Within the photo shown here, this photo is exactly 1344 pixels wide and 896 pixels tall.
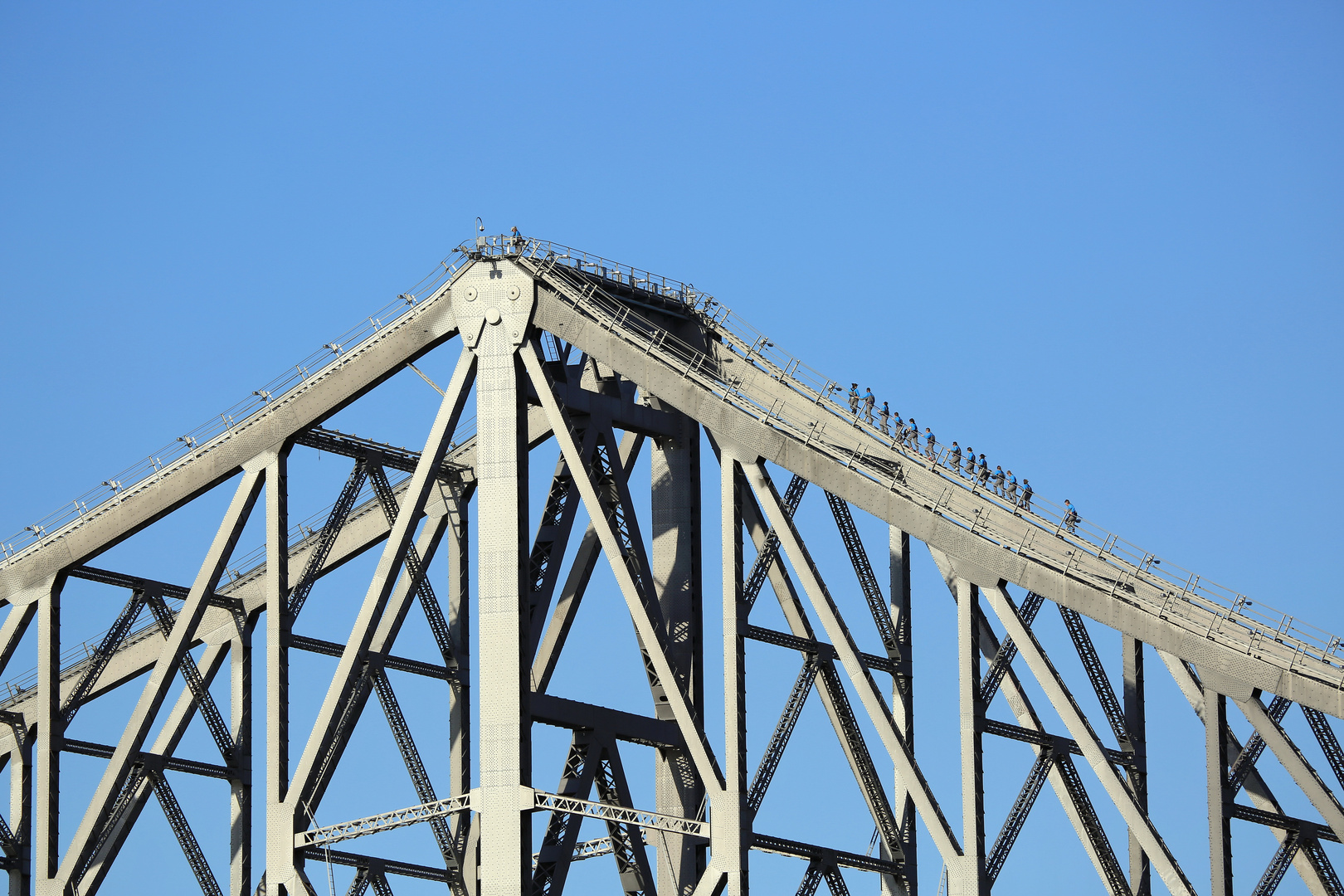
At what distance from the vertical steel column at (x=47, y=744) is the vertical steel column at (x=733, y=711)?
25.7 m

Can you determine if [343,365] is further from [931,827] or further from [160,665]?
[931,827]

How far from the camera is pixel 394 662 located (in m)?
82.6

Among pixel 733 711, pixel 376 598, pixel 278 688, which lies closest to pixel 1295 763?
pixel 733 711

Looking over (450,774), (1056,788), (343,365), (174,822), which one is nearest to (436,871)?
(450,774)

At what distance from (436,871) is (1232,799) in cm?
2774

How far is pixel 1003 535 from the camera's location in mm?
70438

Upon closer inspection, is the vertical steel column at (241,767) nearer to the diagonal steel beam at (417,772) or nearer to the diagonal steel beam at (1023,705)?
the diagonal steel beam at (417,772)

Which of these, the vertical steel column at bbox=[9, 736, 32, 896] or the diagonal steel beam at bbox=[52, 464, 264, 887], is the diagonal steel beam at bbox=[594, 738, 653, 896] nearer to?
the diagonal steel beam at bbox=[52, 464, 264, 887]

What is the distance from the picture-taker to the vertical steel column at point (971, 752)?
67.4 metres

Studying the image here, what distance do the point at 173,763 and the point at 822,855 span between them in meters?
24.4

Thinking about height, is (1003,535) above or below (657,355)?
below

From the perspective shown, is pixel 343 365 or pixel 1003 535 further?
pixel 343 365

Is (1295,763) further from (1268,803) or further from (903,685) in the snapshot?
(903,685)

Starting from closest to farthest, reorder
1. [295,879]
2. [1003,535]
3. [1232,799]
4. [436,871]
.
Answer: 1. [1232,799]
2. [1003,535]
3. [295,879]
4. [436,871]
